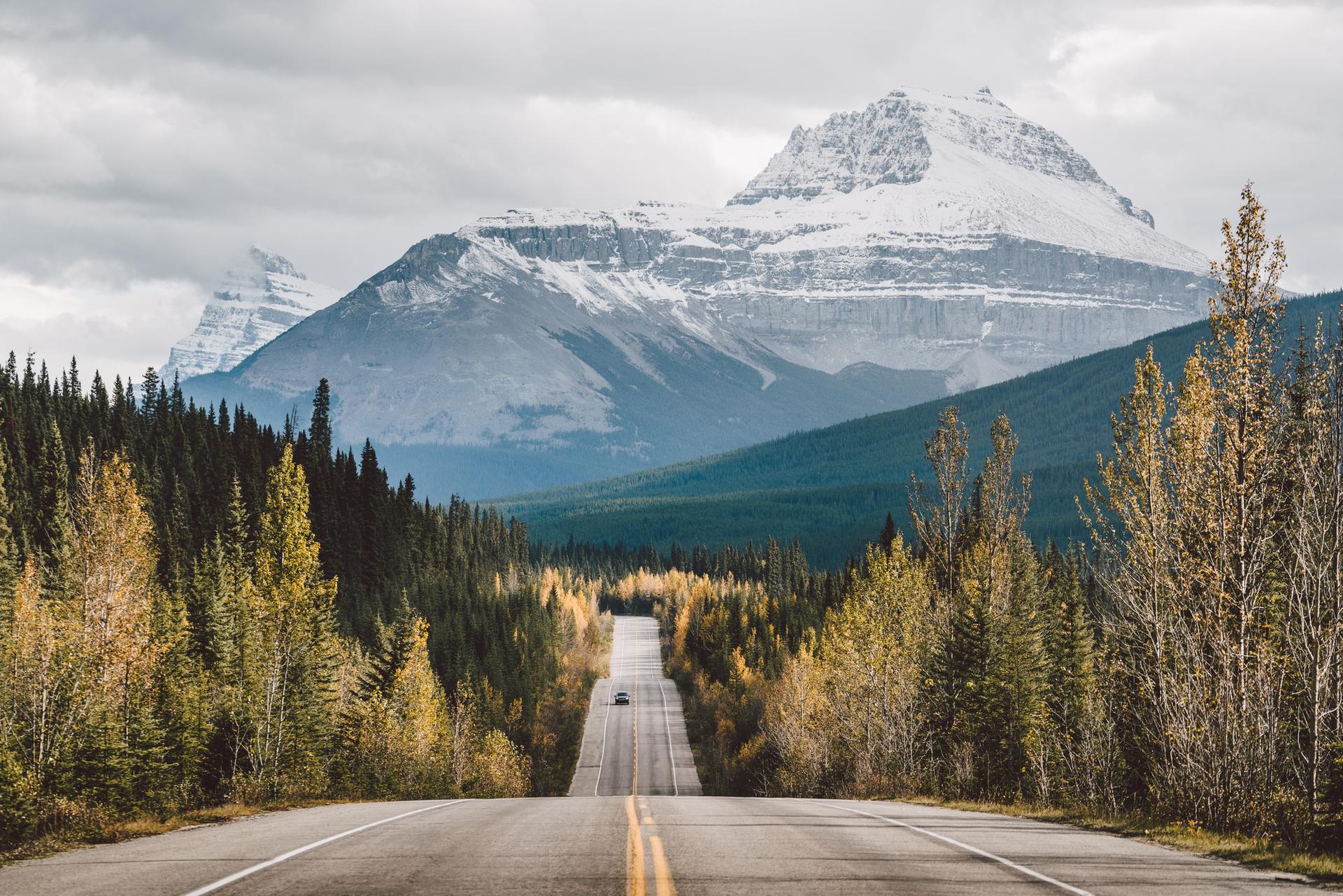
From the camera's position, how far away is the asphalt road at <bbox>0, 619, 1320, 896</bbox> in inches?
562

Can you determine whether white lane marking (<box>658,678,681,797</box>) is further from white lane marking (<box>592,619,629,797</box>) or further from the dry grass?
the dry grass

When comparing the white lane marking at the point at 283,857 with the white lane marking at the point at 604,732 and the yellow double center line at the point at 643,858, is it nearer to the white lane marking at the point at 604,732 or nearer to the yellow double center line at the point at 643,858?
the yellow double center line at the point at 643,858

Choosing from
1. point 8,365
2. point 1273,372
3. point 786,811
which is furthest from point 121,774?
point 8,365

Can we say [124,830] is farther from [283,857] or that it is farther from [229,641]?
[229,641]

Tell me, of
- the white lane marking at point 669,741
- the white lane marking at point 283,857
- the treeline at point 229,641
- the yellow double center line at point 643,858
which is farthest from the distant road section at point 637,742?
the white lane marking at point 283,857

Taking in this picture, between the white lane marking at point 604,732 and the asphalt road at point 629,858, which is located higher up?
the asphalt road at point 629,858

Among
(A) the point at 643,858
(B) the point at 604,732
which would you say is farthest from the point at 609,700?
(A) the point at 643,858

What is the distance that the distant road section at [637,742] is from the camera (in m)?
88.8

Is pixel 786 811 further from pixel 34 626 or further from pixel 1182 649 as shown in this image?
pixel 34 626

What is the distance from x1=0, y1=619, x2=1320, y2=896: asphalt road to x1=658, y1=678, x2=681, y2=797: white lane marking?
59249 mm

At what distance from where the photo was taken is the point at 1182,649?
82.7 feet

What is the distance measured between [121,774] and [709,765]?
67.7 metres

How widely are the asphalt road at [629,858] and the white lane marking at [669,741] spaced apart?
59.2 m

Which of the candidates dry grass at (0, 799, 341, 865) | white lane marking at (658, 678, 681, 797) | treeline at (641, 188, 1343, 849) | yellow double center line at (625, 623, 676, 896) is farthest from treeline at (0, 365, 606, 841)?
treeline at (641, 188, 1343, 849)
